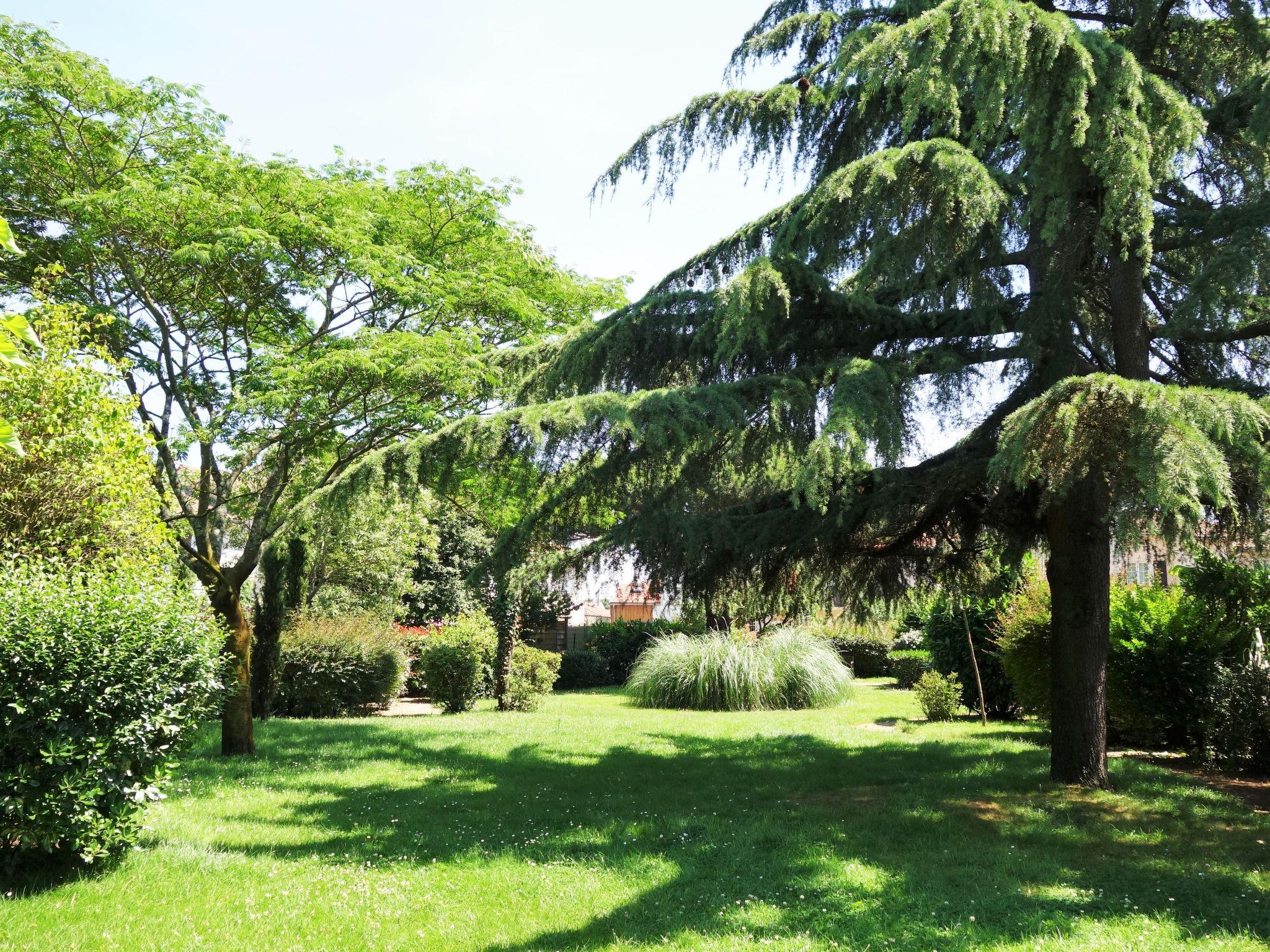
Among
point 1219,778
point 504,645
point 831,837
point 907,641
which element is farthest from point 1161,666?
point 907,641

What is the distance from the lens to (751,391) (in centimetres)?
607

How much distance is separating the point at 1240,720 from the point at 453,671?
11.4 m

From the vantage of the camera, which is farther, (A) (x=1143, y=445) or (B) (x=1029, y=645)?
(B) (x=1029, y=645)

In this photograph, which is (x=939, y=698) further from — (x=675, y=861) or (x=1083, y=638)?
(x=675, y=861)

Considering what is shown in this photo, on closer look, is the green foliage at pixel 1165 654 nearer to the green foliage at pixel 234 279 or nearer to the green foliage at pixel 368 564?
the green foliage at pixel 234 279

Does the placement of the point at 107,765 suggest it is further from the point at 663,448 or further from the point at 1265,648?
the point at 1265,648

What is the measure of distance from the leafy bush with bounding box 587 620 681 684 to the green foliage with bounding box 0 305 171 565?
49.1ft

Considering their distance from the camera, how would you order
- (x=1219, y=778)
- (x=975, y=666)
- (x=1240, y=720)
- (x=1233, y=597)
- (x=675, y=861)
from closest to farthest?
(x=675, y=861)
(x=1219, y=778)
(x=1240, y=720)
(x=1233, y=597)
(x=975, y=666)

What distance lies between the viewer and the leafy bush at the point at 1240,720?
7949 mm

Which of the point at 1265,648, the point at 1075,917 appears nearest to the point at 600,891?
the point at 1075,917

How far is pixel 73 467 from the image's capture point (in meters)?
7.14

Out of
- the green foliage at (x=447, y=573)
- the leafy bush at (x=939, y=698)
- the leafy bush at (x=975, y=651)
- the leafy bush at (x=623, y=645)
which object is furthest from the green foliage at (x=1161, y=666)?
the green foliage at (x=447, y=573)

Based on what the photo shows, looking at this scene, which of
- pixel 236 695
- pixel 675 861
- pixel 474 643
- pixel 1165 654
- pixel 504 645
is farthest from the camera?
pixel 504 645

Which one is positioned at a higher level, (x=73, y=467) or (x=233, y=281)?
(x=233, y=281)
